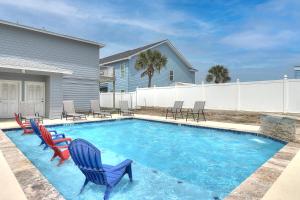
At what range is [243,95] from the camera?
13.4 metres

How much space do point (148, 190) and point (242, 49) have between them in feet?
72.1

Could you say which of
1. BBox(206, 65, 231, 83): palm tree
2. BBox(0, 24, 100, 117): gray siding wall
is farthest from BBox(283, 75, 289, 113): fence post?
BBox(206, 65, 231, 83): palm tree

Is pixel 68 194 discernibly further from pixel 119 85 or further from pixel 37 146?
pixel 119 85

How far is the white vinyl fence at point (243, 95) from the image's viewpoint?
11492 millimetres

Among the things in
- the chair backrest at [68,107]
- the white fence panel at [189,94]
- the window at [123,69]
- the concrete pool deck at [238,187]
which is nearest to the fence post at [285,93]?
the white fence panel at [189,94]

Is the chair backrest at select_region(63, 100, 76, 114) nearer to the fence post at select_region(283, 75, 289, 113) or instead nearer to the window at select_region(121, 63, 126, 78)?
the window at select_region(121, 63, 126, 78)

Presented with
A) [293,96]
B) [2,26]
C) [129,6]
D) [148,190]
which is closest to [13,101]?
[2,26]

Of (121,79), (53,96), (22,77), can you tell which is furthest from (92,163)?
(121,79)

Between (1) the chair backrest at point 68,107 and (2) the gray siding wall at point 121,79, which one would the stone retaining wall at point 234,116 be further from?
(2) the gray siding wall at point 121,79

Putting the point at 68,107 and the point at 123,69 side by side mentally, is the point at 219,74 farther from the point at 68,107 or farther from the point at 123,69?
the point at 68,107

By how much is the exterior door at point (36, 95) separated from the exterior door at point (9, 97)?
0.52 m

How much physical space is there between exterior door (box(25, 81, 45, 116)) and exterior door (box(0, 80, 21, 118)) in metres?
0.52

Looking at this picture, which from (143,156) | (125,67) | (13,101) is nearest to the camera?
(143,156)

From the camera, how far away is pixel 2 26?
14.6 meters
